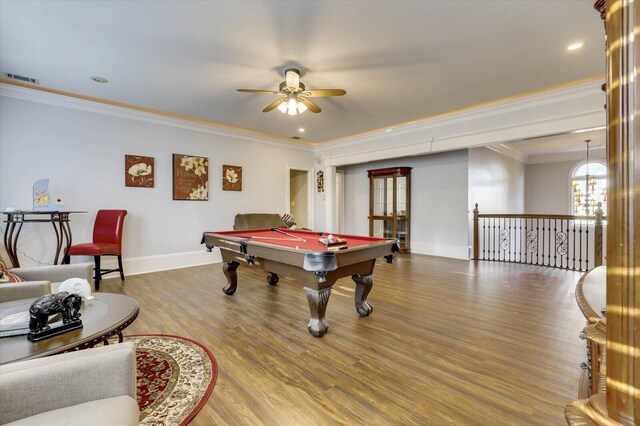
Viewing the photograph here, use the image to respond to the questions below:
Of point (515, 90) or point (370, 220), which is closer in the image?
point (515, 90)

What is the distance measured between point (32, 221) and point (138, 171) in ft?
5.25

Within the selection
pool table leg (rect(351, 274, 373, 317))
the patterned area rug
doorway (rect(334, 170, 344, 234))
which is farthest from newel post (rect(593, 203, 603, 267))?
doorway (rect(334, 170, 344, 234))

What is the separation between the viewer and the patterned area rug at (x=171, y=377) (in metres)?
1.56

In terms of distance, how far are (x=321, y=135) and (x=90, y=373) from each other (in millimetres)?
6168

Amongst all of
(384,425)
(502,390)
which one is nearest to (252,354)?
(384,425)

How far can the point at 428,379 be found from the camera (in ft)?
6.11

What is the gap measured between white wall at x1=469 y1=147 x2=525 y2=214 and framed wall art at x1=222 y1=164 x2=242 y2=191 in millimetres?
5008

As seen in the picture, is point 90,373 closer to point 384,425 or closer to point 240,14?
point 384,425

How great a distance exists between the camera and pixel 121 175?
4.76m

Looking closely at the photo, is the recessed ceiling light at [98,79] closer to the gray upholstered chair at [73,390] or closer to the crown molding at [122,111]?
the crown molding at [122,111]

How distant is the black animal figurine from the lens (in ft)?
4.26

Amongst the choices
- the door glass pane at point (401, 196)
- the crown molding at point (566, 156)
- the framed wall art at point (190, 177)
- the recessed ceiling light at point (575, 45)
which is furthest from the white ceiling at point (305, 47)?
the crown molding at point (566, 156)

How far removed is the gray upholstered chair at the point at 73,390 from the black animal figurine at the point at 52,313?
367 millimetres

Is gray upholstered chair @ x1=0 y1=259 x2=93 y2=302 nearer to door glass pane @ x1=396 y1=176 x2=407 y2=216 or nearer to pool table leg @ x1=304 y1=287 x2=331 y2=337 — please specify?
pool table leg @ x1=304 y1=287 x2=331 y2=337
